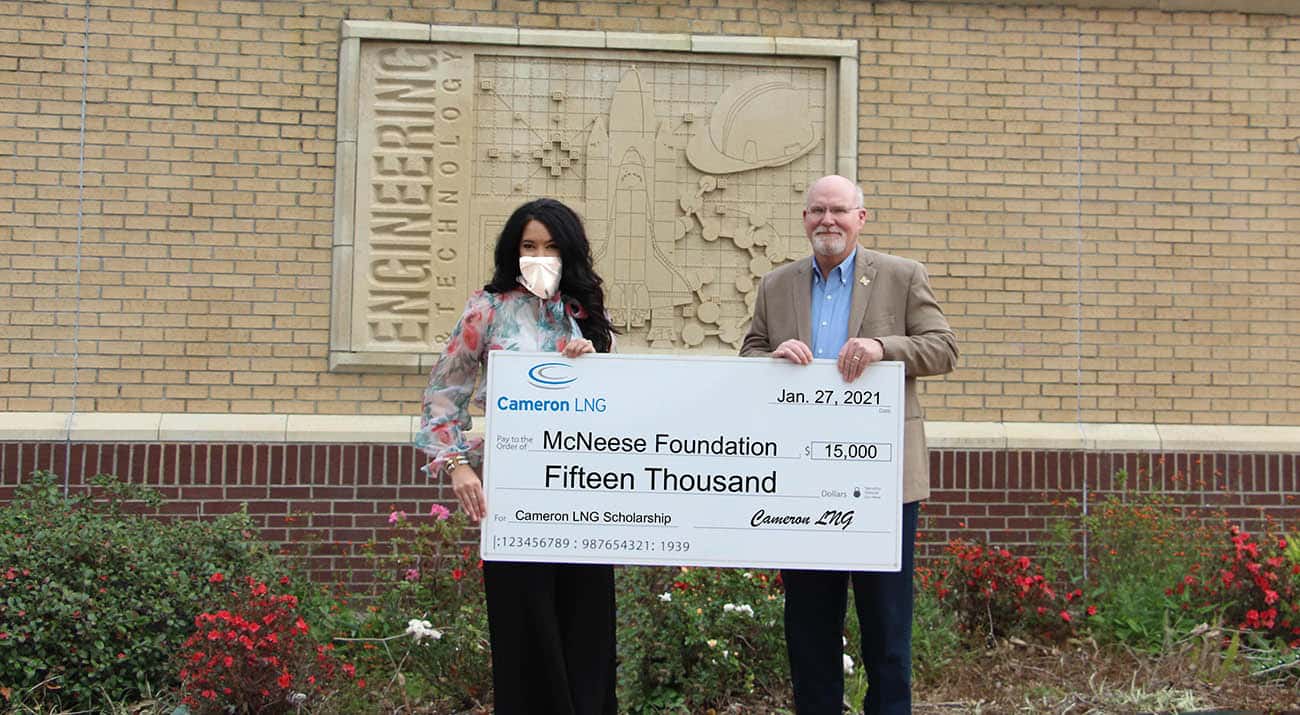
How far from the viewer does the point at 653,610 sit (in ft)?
16.2

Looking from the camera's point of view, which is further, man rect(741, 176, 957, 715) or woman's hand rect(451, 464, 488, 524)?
man rect(741, 176, 957, 715)

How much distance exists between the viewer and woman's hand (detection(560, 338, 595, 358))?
3541 mm

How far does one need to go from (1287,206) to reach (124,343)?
6.62 metres

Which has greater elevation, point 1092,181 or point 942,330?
point 1092,181

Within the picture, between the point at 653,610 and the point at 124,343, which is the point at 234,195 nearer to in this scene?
the point at 124,343

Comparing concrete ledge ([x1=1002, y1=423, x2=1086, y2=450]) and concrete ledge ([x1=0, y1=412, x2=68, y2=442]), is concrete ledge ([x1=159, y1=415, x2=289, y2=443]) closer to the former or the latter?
concrete ledge ([x1=0, y1=412, x2=68, y2=442])

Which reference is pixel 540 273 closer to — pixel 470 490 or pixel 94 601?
pixel 470 490

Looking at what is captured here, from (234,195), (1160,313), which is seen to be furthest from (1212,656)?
(234,195)

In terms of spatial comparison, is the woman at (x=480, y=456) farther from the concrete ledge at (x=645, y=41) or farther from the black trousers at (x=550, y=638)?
the concrete ledge at (x=645, y=41)

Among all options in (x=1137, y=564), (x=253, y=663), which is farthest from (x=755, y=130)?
(x=253, y=663)

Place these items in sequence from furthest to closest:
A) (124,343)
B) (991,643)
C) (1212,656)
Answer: (124,343), (991,643), (1212,656)

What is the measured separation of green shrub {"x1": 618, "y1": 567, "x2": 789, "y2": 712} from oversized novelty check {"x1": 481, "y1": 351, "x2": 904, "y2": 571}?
1.24 metres

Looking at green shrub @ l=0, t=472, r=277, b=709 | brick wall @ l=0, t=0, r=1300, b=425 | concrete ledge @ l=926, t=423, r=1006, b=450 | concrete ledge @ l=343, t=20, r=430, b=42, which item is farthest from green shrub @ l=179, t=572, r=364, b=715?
concrete ledge @ l=926, t=423, r=1006, b=450

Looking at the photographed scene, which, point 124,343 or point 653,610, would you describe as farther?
point 124,343
